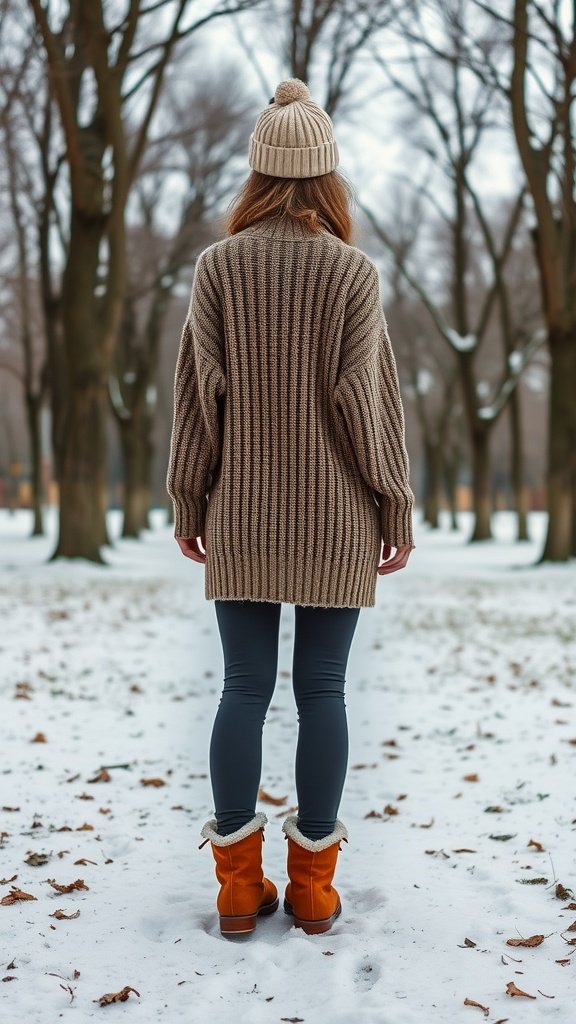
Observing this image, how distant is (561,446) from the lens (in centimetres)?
1466

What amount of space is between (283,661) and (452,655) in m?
1.15

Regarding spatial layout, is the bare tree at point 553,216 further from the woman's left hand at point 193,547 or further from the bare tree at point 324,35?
the woman's left hand at point 193,547

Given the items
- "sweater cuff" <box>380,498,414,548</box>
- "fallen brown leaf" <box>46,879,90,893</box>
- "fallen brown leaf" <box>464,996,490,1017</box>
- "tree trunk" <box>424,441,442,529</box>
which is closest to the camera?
"fallen brown leaf" <box>464,996,490,1017</box>

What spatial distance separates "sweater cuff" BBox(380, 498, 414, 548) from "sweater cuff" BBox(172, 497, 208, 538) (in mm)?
473

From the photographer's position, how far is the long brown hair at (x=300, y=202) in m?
2.73

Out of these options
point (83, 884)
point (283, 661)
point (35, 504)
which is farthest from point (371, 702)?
point (35, 504)

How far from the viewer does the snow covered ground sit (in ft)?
7.91

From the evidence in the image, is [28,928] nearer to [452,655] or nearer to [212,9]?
[452,655]

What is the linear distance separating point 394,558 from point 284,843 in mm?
1197

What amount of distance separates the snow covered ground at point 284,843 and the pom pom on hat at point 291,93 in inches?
82.3

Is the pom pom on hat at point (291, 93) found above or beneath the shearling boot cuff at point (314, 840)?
above

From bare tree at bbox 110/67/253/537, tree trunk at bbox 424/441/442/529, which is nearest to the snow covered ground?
bare tree at bbox 110/67/253/537

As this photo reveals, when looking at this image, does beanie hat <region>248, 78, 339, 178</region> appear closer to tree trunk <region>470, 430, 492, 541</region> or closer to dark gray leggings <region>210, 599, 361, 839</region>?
dark gray leggings <region>210, 599, 361, 839</region>

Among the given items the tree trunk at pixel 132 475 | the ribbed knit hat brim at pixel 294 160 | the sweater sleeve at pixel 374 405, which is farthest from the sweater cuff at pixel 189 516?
the tree trunk at pixel 132 475
